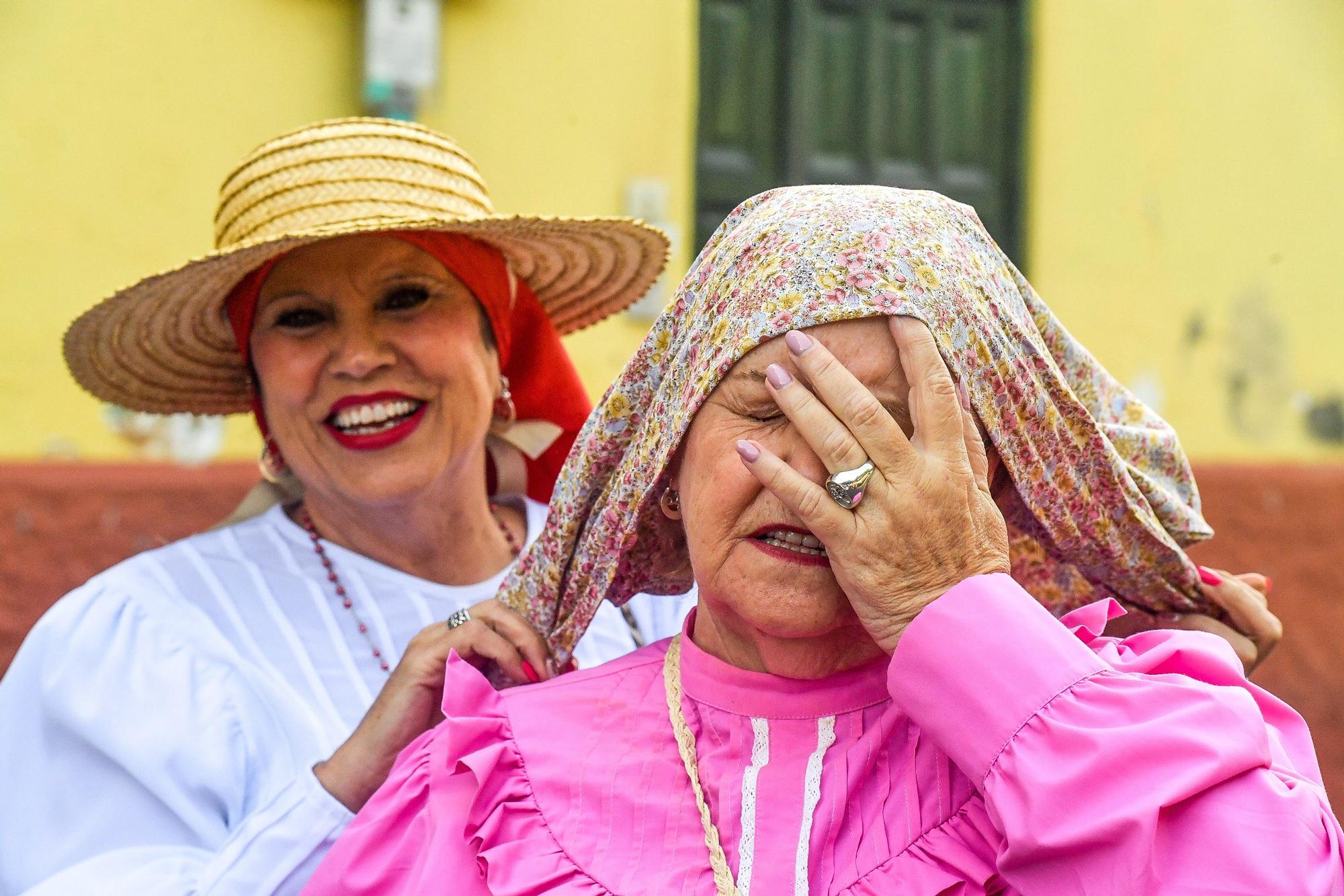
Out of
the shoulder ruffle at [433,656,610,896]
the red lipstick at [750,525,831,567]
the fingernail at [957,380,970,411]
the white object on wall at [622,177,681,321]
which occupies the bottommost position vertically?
the shoulder ruffle at [433,656,610,896]

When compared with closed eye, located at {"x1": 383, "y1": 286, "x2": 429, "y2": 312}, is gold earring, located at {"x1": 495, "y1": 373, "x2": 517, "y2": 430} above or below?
below

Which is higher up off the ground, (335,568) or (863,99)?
(863,99)

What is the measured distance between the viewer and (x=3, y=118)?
450 cm

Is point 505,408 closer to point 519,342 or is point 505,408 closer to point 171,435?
point 519,342

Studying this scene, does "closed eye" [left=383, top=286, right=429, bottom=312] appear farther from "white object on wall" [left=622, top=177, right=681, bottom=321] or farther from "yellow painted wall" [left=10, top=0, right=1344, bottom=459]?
"white object on wall" [left=622, top=177, right=681, bottom=321]

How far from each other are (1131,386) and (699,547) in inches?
174

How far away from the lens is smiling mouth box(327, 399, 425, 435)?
2816mm

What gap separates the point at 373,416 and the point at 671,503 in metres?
0.98

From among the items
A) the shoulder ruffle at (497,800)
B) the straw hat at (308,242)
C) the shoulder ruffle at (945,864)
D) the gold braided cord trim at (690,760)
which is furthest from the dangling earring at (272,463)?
the shoulder ruffle at (945,864)

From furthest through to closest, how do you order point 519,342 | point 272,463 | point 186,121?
point 186,121
point 519,342
point 272,463

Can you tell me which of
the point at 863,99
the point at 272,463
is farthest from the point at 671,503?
the point at 863,99

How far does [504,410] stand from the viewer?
3125 mm

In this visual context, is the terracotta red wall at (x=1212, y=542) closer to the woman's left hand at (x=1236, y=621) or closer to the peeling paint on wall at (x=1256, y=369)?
the peeling paint on wall at (x=1256, y=369)

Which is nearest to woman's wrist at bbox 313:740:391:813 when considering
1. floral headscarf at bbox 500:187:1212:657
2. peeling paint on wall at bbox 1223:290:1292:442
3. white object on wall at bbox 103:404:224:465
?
floral headscarf at bbox 500:187:1212:657
